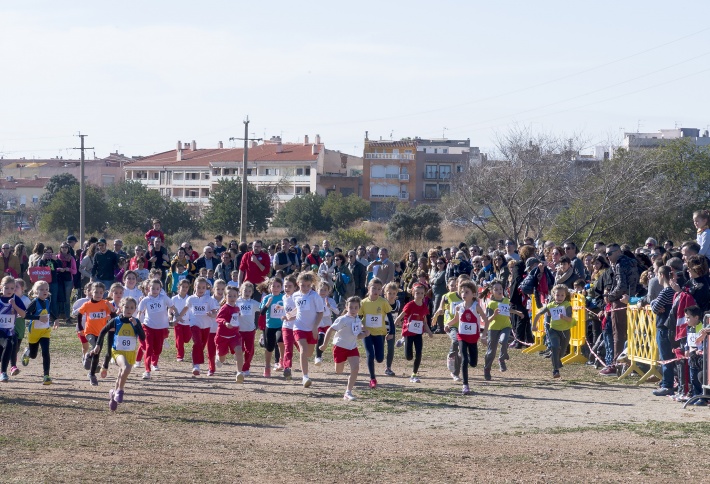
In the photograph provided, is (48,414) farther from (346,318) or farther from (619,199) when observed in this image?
(619,199)

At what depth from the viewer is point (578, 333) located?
18.3 m

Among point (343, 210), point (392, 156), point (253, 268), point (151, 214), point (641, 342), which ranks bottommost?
point (641, 342)

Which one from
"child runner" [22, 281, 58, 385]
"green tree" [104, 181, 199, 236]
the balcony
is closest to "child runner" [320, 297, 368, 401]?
"child runner" [22, 281, 58, 385]

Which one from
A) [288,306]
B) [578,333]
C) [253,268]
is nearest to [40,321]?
[288,306]

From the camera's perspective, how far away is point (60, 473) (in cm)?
893

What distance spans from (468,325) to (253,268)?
915 centimetres

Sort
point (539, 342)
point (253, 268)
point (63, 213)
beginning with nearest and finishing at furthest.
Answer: point (539, 342)
point (253, 268)
point (63, 213)

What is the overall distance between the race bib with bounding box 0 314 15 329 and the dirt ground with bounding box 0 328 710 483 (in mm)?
970

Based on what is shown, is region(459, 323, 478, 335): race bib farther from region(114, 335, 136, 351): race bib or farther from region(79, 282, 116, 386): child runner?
region(79, 282, 116, 386): child runner

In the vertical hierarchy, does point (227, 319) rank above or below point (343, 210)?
below

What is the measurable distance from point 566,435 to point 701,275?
358 centimetres

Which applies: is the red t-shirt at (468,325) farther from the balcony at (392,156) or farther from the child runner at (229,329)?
the balcony at (392,156)

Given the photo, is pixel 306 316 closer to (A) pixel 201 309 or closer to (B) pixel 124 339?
(A) pixel 201 309

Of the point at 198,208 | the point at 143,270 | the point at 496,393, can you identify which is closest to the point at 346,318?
the point at 496,393
